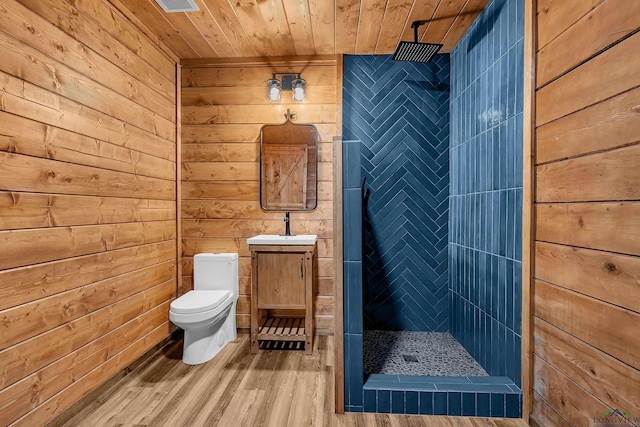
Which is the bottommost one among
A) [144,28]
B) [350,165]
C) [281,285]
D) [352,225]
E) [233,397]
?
[233,397]

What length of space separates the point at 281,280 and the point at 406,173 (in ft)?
4.60

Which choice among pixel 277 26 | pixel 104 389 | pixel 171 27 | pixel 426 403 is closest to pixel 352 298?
pixel 426 403

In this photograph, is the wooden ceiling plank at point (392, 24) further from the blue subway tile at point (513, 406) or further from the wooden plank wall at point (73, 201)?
the blue subway tile at point (513, 406)

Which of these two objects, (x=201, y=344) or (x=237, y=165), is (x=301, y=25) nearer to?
(x=237, y=165)

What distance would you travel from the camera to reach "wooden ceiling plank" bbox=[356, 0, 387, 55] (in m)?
2.07

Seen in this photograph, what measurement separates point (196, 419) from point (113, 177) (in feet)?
4.99

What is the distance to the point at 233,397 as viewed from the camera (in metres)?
1.86

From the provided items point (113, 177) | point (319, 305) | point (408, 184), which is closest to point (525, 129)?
point (408, 184)

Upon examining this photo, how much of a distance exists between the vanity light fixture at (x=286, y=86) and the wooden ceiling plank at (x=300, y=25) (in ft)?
0.73

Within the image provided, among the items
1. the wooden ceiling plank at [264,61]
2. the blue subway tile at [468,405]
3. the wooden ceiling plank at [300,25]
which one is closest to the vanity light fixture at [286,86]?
the wooden ceiling plank at [264,61]

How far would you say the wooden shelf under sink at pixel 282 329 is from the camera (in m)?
2.45

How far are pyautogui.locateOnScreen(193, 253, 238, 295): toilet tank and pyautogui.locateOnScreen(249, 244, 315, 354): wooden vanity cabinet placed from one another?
35 cm

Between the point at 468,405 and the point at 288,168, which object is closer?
the point at 468,405

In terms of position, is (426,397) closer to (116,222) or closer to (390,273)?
(390,273)
